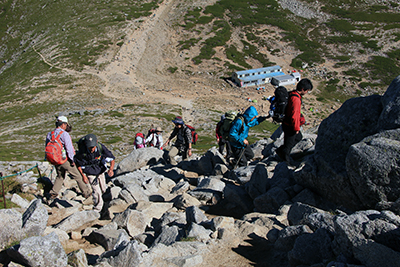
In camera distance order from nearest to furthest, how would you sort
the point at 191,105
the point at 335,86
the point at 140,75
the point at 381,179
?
the point at 381,179 < the point at 191,105 < the point at 140,75 < the point at 335,86

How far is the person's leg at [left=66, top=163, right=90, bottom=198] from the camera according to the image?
1209cm

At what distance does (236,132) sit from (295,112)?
8.74 feet

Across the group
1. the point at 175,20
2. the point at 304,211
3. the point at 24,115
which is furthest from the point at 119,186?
the point at 175,20

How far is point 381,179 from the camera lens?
7215 millimetres

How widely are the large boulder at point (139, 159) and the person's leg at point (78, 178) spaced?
151 inches

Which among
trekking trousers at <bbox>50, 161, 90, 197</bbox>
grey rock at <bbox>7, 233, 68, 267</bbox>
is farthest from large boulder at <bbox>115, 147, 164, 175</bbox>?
grey rock at <bbox>7, 233, 68, 267</bbox>

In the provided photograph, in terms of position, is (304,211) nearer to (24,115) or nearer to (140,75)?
(24,115)

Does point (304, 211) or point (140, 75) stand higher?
point (304, 211)

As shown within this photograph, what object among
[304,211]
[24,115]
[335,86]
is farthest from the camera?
[335,86]

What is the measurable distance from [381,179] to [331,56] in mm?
99635

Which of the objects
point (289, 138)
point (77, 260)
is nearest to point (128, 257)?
point (77, 260)

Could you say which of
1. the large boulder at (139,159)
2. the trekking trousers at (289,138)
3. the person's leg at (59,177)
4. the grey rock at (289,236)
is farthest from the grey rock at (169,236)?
the large boulder at (139,159)

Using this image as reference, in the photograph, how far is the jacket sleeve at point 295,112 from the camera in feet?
34.0

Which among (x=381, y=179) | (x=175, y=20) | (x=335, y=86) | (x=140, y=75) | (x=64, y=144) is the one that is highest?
(x=381, y=179)
